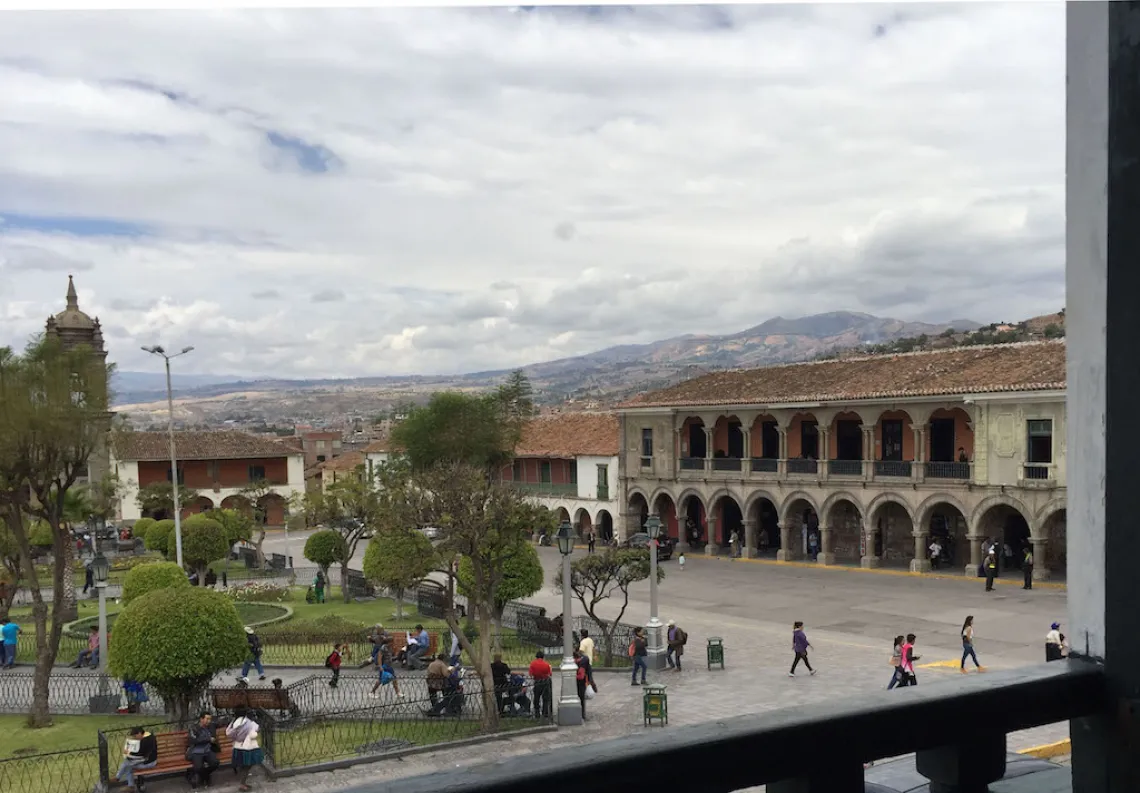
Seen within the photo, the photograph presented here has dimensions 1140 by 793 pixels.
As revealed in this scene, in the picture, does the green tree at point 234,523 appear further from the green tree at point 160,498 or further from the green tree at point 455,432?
the green tree at point 455,432

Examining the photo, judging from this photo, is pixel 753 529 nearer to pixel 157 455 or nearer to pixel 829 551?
pixel 829 551

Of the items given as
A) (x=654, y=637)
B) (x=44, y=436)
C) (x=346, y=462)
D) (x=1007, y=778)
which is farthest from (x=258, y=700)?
(x=346, y=462)

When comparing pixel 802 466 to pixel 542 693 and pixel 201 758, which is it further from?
pixel 201 758

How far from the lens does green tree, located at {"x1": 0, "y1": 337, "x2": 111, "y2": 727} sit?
14695mm

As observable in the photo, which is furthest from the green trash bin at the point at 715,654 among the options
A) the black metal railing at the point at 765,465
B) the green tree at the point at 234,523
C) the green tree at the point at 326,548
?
the green tree at the point at 234,523

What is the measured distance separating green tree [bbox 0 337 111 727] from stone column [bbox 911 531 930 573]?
70.3ft

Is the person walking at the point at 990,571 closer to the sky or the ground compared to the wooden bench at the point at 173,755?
closer to the ground

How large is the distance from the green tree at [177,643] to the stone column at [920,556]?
19.8 metres

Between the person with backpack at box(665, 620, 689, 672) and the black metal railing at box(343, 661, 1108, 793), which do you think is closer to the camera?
the black metal railing at box(343, 661, 1108, 793)

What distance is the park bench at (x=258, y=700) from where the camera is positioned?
13.8 m

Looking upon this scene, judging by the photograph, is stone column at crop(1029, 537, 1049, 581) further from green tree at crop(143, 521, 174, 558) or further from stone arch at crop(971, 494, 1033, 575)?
green tree at crop(143, 521, 174, 558)

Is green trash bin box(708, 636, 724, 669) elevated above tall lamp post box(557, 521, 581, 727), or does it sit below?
below

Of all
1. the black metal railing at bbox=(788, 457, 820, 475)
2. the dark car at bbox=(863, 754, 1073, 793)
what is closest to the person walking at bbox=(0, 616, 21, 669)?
the dark car at bbox=(863, 754, 1073, 793)

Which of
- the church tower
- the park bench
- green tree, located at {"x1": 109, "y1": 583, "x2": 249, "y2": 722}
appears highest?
the church tower
